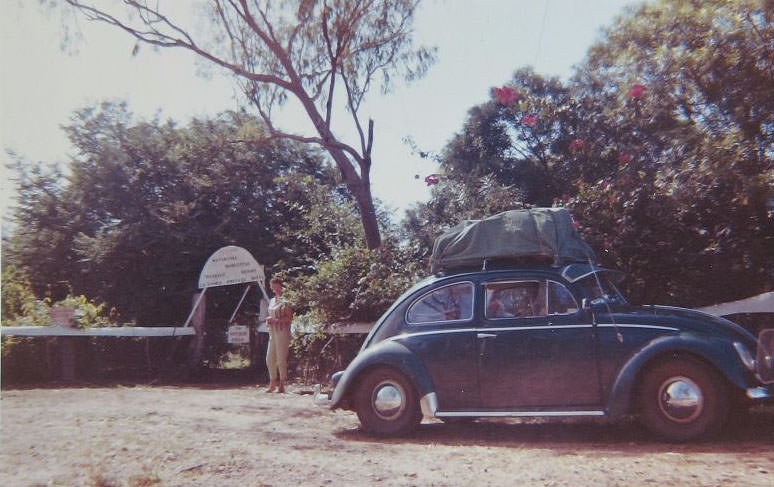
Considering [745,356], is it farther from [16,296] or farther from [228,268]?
[16,296]

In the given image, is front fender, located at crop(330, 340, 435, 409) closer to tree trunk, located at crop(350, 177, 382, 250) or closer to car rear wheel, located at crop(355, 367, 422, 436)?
car rear wheel, located at crop(355, 367, 422, 436)

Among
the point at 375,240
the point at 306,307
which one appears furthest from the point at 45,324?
the point at 375,240

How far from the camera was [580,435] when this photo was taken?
21.8ft

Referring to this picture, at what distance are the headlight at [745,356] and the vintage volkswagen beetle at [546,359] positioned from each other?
0.04 ft

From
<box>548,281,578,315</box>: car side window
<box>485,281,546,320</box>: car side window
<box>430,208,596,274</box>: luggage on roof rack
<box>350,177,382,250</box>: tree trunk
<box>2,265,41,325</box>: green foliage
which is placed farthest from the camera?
<box>2,265,41,325</box>: green foliage

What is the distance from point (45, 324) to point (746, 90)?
474 inches

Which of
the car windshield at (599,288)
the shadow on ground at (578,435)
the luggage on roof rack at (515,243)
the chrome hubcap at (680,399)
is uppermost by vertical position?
the luggage on roof rack at (515,243)

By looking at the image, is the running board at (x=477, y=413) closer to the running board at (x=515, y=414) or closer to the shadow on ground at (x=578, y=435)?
the running board at (x=515, y=414)

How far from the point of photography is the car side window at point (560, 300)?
21.5 ft

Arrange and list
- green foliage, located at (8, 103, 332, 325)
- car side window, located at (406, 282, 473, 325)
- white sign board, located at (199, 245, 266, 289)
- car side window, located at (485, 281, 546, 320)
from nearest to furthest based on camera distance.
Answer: car side window, located at (485, 281, 546, 320) → car side window, located at (406, 282, 473, 325) → white sign board, located at (199, 245, 266, 289) → green foliage, located at (8, 103, 332, 325)

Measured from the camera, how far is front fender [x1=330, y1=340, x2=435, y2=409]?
264 inches

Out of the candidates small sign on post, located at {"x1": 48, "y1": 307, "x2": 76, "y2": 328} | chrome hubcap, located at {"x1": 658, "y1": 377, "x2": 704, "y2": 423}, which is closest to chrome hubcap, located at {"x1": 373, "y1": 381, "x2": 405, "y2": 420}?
chrome hubcap, located at {"x1": 658, "y1": 377, "x2": 704, "y2": 423}

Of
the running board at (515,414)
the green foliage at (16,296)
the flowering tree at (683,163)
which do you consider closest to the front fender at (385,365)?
the running board at (515,414)

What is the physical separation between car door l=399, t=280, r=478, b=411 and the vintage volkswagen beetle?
1 cm
